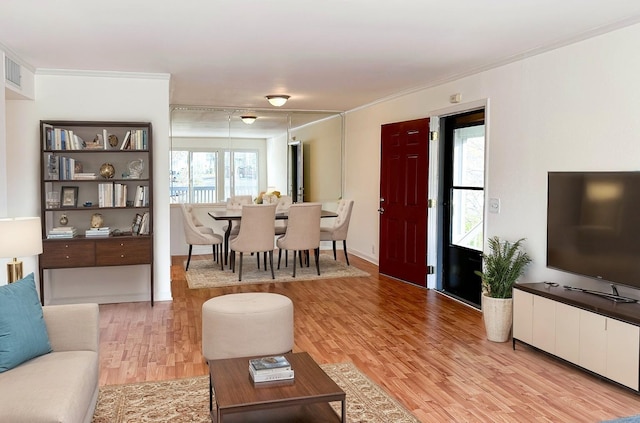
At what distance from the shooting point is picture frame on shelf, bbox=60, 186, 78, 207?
576cm

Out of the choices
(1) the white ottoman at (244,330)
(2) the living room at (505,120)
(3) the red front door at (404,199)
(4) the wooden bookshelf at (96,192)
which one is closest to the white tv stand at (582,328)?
(2) the living room at (505,120)

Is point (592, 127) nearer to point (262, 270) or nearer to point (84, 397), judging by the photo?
point (84, 397)

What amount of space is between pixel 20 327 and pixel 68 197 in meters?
3.33

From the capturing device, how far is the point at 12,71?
4.98 meters

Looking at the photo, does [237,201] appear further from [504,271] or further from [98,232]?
[504,271]

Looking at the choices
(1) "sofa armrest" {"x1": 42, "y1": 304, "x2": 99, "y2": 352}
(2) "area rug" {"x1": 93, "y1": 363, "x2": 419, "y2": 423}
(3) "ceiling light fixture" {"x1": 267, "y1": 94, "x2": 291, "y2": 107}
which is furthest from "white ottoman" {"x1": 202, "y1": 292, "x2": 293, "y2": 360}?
(3) "ceiling light fixture" {"x1": 267, "y1": 94, "x2": 291, "y2": 107}

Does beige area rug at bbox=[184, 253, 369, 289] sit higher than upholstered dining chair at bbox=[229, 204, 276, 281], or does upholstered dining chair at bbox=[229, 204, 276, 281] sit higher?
upholstered dining chair at bbox=[229, 204, 276, 281]

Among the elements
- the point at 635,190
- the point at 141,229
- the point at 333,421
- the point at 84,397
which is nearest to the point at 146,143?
the point at 141,229

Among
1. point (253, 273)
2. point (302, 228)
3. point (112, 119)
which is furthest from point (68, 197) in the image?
point (302, 228)

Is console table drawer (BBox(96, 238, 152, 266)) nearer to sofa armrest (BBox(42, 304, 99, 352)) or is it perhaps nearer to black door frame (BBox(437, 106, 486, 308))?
sofa armrest (BBox(42, 304, 99, 352))

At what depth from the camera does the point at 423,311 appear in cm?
567

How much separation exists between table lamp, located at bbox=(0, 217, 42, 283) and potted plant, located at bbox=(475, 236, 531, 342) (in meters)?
3.46

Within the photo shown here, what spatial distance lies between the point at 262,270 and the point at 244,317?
4223 millimetres

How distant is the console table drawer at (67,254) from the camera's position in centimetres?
546
